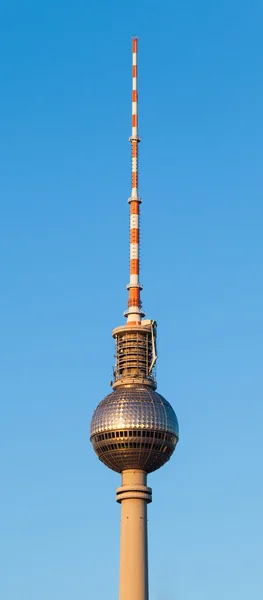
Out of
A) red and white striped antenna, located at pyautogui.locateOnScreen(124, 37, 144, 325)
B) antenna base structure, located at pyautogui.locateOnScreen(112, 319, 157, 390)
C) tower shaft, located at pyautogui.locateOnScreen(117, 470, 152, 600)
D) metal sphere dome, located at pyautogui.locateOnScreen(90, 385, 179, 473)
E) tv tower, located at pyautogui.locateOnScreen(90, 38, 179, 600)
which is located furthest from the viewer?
red and white striped antenna, located at pyautogui.locateOnScreen(124, 37, 144, 325)

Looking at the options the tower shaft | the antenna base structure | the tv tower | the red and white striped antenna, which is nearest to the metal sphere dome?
the tv tower

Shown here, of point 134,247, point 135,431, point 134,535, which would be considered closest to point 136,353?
point 135,431

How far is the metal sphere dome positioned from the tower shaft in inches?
114

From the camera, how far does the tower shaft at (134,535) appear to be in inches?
6531

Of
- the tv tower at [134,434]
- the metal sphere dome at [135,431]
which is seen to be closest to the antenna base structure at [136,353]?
the tv tower at [134,434]

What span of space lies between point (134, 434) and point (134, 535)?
606 inches

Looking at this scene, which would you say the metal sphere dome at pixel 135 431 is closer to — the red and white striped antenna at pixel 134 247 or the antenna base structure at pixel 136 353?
the antenna base structure at pixel 136 353

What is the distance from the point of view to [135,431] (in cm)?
17150

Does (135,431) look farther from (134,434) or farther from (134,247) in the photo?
(134,247)

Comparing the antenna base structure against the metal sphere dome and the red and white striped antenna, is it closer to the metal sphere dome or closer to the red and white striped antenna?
the red and white striped antenna

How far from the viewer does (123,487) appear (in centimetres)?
17300

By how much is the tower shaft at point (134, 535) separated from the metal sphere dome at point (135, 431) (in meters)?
2.89

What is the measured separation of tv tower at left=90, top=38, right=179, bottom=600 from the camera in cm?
16775

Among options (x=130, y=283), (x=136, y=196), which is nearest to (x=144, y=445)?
(x=130, y=283)
